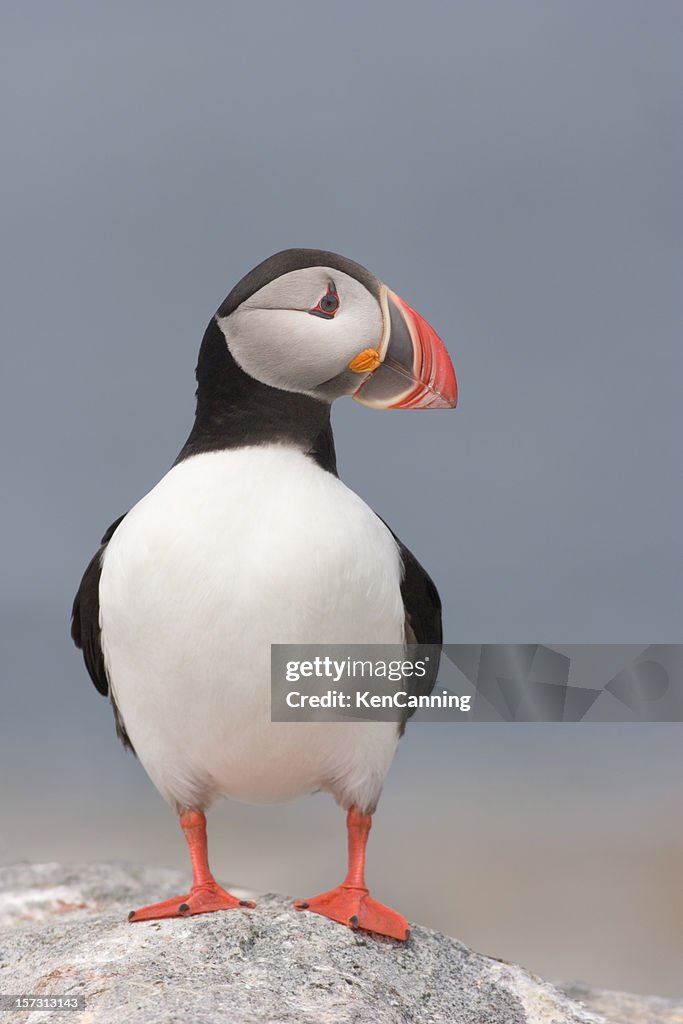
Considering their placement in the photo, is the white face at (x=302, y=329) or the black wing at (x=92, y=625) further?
the black wing at (x=92, y=625)

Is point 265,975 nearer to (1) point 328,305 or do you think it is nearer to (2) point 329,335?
(2) point 329,335

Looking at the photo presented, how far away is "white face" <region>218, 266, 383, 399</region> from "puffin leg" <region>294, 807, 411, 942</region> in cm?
182

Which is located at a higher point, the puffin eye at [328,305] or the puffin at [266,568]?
the puffin eye at [328,305]

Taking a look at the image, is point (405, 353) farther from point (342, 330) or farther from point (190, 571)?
point (190, 571)

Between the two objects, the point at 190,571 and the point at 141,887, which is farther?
the point at 141,887

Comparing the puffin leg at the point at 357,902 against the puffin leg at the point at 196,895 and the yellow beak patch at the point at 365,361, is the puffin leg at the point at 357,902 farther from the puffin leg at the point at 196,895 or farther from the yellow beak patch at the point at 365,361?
the yellow beak patch at the point at 365,361

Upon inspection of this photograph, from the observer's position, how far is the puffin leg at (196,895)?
5.01m

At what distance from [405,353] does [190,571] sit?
1.19 meters

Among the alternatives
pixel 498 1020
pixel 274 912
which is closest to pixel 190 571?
pixel 274 912

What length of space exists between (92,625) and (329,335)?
160 cm

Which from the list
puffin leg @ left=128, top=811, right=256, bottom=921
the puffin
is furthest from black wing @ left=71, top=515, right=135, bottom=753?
puffin leg @ left=128, top=811, right=256, bottom=921

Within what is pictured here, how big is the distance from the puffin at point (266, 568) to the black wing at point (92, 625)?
0.07 feet

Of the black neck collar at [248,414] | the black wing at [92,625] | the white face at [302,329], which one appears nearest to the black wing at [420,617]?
the black neck collar at [248,414]

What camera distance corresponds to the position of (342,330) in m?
4.82
